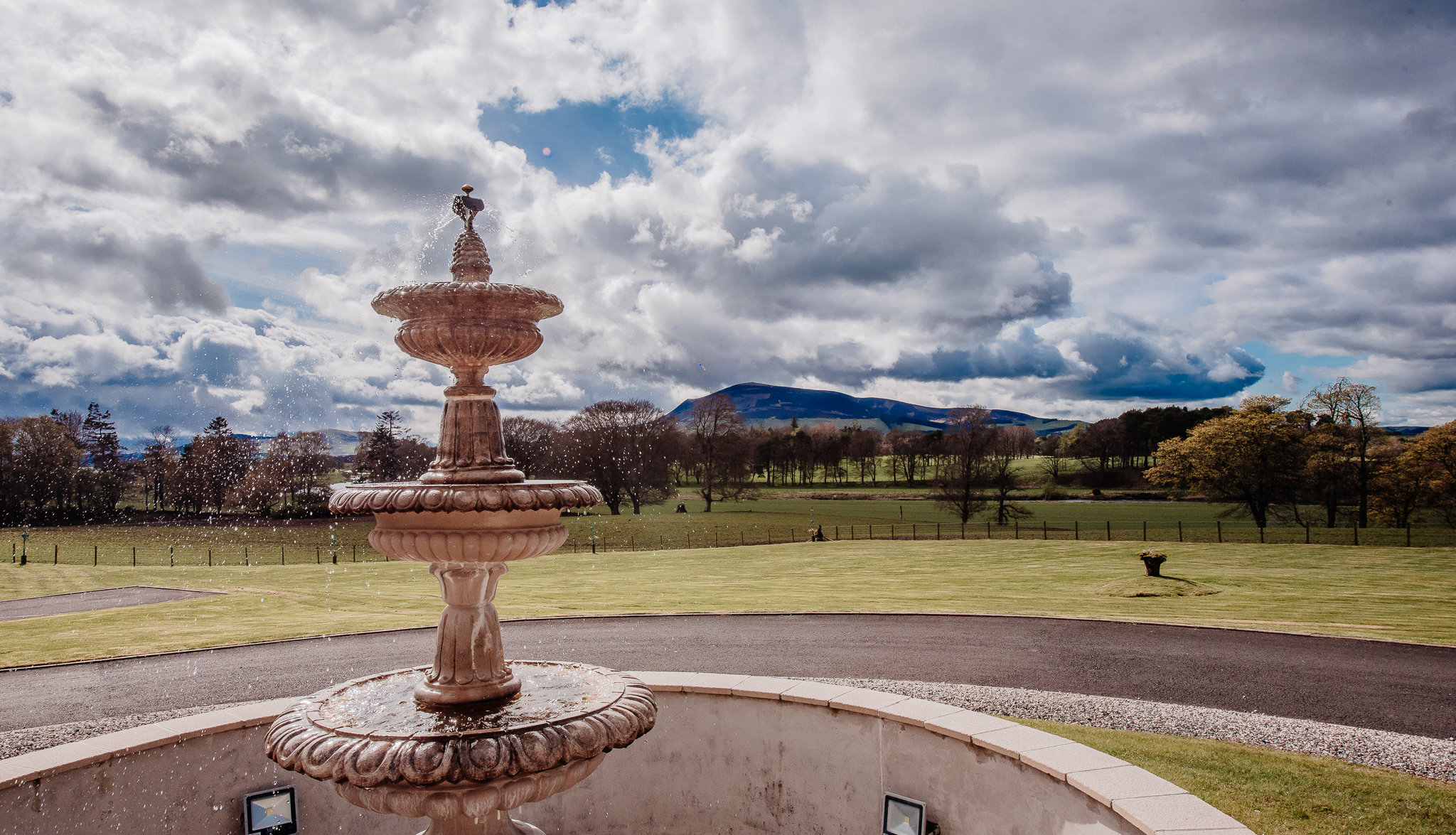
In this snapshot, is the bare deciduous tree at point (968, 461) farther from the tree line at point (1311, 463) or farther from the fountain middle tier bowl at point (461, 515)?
the fountain middle tier bowl at point (461, 515)

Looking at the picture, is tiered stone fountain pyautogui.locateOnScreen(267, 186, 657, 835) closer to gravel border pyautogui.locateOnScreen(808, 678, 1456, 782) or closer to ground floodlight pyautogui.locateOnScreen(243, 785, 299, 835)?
ground floodlight pyautogui.locateOnScreen(243, 785, 299, 835)

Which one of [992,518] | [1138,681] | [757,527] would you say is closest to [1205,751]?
[1138,681]

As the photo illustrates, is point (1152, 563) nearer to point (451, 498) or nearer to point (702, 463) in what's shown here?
point (451, 498)

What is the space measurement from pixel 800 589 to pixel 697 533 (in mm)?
24309

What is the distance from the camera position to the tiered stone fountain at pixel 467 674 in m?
3.78

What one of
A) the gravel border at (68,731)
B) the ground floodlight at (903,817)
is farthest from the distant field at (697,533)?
the ground floodlight at (903,817)

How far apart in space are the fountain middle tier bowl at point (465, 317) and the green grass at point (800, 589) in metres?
13.1

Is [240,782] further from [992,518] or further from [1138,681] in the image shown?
[992,518]

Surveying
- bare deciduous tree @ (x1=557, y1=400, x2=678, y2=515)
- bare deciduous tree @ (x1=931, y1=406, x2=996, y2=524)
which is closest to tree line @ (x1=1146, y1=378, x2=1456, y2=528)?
bare deciduous tree @ (x1=931, y1=406, x2=996, y2=524)

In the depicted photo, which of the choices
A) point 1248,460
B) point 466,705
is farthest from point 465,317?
point 1248,460

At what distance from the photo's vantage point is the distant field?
37188mm

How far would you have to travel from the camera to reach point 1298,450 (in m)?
45.5

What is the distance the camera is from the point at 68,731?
9.02 m

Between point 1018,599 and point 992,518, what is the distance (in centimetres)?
3668
